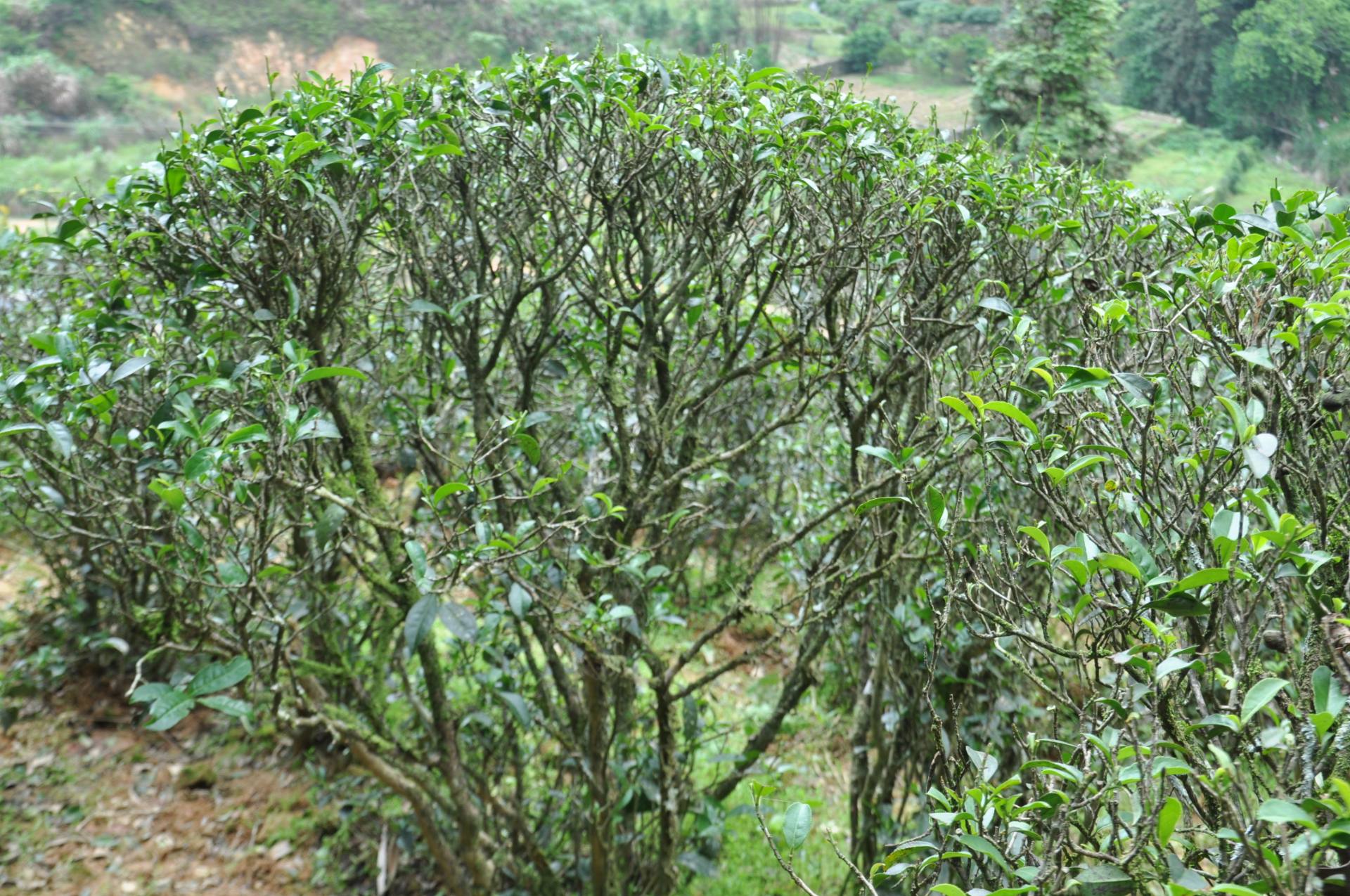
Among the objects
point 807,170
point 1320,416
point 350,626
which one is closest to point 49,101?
point 350,626

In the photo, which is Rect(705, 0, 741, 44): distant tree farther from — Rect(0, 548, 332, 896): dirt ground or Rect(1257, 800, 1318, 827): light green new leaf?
Rect(1257, 800, 1318, 827): light green new leaf

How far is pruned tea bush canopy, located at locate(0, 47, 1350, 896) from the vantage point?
3.67ft

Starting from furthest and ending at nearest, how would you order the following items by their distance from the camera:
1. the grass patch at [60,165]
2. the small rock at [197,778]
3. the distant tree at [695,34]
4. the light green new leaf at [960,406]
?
the distant tree at [695,34], the grass patch at [60,165], the small rock at [197,778], the light green new leaf at [960,406]

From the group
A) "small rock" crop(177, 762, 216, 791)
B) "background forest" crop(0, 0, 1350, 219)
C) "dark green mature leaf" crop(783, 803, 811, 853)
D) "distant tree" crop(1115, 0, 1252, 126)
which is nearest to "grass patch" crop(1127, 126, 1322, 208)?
"background forest" crop(0, 0, 1350, 219)

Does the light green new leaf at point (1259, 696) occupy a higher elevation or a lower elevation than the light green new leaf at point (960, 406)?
lower

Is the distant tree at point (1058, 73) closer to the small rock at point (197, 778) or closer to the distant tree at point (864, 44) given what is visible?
the distant tree at point (864, 44)

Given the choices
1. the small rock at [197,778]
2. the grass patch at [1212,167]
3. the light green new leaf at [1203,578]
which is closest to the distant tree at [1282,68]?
the grass patch at [1212,167]

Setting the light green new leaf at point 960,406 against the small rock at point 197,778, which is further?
the small rock at point 197,778

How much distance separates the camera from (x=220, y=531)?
1.82 metres

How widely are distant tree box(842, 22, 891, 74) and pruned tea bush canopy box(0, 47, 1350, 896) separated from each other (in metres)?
14.2

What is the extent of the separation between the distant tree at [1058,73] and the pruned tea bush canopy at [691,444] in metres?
9.86

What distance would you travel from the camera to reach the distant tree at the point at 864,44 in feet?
50.0

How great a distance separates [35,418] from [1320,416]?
2.24m

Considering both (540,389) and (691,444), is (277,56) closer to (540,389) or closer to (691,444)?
(540,389)
